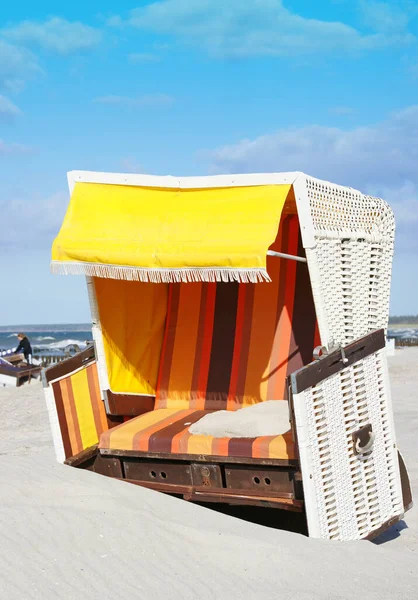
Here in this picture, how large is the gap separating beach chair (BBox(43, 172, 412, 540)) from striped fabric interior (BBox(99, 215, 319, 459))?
20mm

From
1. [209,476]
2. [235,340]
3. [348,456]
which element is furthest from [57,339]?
[348,456]

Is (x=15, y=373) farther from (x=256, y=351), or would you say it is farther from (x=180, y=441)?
(x=180, y=441)

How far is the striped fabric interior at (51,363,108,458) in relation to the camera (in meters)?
5.98

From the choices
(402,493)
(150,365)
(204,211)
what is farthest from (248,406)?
(204,211)

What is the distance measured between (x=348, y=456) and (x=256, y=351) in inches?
79.5

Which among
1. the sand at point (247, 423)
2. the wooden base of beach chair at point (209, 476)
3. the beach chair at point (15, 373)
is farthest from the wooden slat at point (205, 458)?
the beach chair at point (15, 373)

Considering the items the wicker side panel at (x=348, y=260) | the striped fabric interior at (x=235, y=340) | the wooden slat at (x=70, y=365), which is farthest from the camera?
the striped fabric interior at (x=235, y=340)

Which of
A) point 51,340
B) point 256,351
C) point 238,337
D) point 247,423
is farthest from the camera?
point 51,340

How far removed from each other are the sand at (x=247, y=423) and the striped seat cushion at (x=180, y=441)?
0.43ft

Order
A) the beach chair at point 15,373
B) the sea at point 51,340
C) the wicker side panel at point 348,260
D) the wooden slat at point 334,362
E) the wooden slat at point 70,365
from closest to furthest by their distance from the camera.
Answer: the wooden slat at point 334,362, the wicker side panel at point 348,260, the wooden slat at point 70,365, the beach chair at point 15,373, the sea at point 51,340

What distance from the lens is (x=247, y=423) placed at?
19.1 ft

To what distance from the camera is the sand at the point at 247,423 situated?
5.69 meters

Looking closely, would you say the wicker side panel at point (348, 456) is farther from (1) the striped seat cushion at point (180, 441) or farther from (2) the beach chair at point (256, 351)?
(1) the striped seat cushion at point (180, 441)

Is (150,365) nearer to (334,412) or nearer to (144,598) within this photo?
(334,412)
